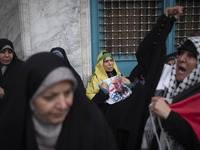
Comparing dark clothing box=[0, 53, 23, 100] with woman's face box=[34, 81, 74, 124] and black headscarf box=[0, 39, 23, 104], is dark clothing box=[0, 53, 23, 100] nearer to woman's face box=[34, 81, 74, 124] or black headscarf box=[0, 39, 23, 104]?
black headscarf box=[0, 39, 23, 104]

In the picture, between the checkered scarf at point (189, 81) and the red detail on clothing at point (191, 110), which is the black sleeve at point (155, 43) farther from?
the red detail on clothing at point (191, 110)

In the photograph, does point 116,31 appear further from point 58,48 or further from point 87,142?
point 87,142

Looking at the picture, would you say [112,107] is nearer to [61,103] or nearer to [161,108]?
[161,108]

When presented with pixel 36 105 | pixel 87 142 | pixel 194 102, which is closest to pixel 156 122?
pixel 194 102

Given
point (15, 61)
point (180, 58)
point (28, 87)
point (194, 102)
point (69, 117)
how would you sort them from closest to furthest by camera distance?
point (28, 87)
point (69, 117)
point (194, 102)
point (180, 58)
point (15, 61)

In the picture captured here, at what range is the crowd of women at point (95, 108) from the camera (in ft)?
3.45

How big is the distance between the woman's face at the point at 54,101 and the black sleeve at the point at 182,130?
75 cm

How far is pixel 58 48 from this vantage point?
3.40m

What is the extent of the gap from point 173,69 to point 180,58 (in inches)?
5.2

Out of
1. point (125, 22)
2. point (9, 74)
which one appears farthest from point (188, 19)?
point (9, 74)

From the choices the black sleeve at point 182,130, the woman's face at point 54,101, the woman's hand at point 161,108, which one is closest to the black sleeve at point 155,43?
the woman's hand at point 161,108

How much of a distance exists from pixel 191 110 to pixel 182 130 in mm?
161

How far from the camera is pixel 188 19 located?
13.1 ft

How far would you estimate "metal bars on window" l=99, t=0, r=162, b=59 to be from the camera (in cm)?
386
